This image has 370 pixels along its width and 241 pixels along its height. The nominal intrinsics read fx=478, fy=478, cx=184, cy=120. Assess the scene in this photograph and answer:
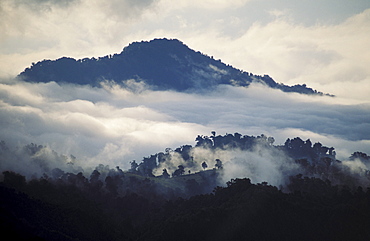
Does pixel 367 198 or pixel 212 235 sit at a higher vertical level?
pixel 367 198

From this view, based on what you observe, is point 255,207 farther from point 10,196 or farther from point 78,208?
point 10,196

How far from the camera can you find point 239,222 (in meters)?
166

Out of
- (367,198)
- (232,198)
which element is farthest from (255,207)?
(367,198)

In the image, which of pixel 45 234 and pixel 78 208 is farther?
pixel 78 208

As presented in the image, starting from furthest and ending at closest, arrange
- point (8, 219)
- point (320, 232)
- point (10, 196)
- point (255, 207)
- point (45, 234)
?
point (255, 207), point (320, 232), point (10, 196), point (45, 234), point (8, 219)

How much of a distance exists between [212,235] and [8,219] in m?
79.5

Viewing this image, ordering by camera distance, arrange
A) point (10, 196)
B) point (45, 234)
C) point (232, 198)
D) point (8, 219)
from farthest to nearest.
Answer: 1. point (232, 198)
2. point (10, 196)
3. point (45, 234)
4. point (8, 219)

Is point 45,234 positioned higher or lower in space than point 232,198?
lower

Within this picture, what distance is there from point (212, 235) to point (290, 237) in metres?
26.6

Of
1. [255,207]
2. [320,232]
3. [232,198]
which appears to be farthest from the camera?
[232,198]

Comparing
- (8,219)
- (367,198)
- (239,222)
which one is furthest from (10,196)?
(367,198)

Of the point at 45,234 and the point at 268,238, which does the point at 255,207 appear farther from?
the point at 45,234

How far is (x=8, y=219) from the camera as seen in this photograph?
107 m

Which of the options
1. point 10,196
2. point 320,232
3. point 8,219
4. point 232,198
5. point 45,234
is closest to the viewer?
point 8,219
